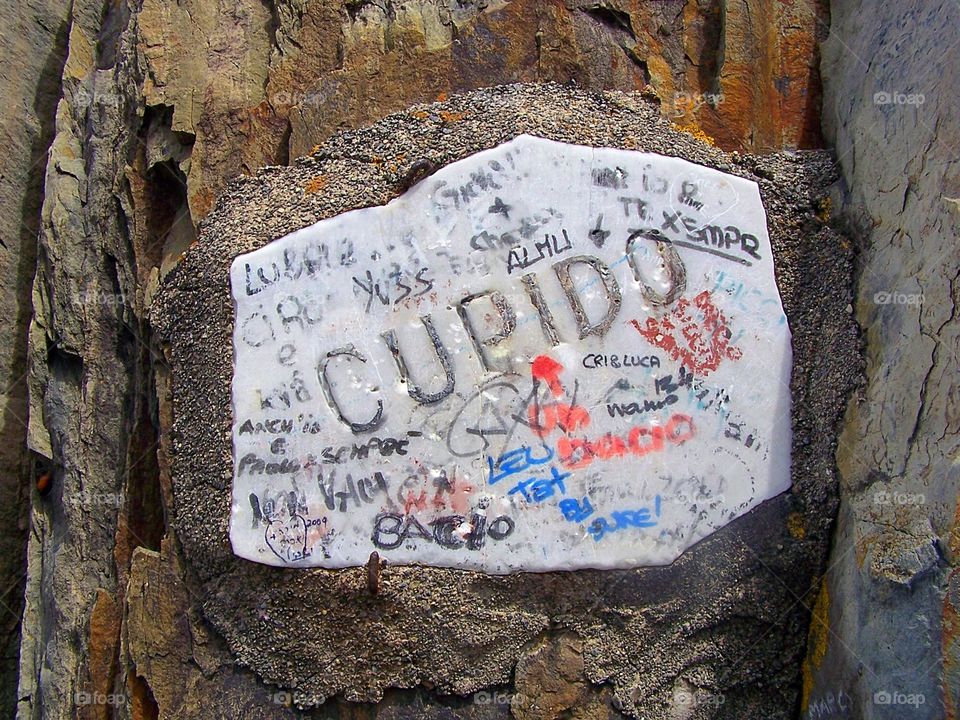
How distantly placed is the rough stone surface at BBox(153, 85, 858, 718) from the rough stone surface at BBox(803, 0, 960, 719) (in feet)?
0.27

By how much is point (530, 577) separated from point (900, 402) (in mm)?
906

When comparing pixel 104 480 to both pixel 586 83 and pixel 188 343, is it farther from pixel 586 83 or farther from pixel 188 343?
pixel 586 83

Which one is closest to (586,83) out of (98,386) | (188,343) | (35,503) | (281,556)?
(188,343)

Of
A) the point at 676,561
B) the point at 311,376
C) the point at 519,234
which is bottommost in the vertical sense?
the point at 676,561

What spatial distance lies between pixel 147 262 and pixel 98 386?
1.26 feet

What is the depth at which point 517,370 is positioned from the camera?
233cm

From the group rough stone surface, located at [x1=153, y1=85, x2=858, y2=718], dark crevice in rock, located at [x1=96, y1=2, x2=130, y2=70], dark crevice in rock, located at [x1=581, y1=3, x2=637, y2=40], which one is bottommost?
rough stone surface, located at [x1=153, y1=85, x2=858, y2=718]

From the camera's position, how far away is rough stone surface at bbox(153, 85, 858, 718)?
7.49 feet

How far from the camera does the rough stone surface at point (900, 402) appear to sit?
1.99 meters

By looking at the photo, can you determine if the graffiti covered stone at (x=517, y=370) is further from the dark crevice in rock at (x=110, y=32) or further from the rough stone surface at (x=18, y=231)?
the dark crevice in rock at (x=110, y=32)

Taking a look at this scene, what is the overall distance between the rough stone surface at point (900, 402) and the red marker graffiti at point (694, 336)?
1.06ft

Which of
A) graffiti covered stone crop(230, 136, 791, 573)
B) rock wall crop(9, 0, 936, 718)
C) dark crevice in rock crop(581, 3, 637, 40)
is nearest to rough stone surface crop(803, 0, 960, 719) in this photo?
rock wall crop(9, 0, 936, 718)

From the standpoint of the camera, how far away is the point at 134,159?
9.30 ft

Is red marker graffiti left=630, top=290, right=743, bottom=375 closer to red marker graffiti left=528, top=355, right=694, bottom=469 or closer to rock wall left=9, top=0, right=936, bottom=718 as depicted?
red marker graffiti left=528, top=355, right=694, bottom=469
